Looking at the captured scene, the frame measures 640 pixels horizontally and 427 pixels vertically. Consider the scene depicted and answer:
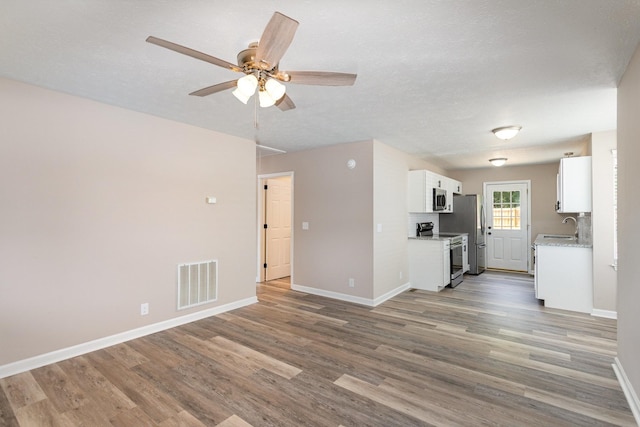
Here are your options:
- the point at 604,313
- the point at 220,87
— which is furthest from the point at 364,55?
the point at 604,313

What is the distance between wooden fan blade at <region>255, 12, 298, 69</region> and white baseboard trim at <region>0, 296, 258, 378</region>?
307 cm

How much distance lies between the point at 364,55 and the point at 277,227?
456 centimetres

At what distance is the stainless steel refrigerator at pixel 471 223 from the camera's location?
6785mm

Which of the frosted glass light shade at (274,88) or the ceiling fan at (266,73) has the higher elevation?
the ceiling fan at (266,73)

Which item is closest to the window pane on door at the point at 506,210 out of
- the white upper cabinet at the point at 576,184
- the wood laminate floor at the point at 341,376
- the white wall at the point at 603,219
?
the white upper cabinet at the point at 576,184

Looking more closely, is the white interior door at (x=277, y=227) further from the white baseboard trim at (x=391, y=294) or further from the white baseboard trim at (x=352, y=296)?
the white baseboard trim at (x=391, y=294)

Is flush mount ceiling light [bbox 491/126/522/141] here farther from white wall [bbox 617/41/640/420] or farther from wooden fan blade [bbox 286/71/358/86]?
wooden fan blade [bbox 286/71/358/86]

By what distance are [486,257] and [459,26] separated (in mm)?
6905

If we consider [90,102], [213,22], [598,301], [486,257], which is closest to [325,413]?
[213,22]

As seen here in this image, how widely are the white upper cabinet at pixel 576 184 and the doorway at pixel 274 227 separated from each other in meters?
4.37

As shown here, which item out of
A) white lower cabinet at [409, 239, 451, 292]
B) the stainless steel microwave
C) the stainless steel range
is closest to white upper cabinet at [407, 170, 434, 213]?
the stainless steel microwave

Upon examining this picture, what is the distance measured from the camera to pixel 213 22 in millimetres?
1813

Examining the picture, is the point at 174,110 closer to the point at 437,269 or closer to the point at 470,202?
the point at 437,269

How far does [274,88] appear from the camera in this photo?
1.87 meters
